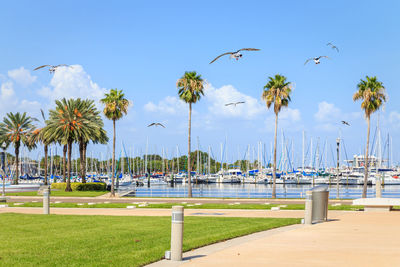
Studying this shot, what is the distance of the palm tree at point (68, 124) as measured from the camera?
224ft

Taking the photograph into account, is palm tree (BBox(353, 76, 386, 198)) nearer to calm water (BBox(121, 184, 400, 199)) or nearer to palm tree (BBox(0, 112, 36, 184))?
calm water (BBox(121, 184, 400, 199))

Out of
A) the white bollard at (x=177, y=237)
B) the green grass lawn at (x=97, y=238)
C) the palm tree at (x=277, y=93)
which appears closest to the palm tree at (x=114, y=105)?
the palm tree at (x=277, y=93)

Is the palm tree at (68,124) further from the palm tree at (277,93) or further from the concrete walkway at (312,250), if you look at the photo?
the concrete walkway at (312,250)

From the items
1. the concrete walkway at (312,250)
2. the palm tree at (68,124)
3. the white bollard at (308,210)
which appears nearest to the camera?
the concrete walkway at (312,250)

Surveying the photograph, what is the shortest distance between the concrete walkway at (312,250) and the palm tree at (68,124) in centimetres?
5416

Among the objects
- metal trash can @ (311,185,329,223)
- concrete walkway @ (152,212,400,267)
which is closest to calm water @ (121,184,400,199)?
metal trash can @ (311,185,329,223)

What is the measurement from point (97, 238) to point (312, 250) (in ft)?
19.8

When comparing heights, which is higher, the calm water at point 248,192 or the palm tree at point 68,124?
the palm tree at point 68,124

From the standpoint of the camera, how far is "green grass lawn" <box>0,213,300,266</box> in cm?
1153

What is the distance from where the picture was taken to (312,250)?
12.6 metres

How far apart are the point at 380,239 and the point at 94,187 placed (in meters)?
59.2

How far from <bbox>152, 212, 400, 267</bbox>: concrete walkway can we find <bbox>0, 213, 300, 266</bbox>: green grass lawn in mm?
1092

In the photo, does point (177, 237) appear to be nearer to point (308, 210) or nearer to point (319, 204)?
point (308, 210)

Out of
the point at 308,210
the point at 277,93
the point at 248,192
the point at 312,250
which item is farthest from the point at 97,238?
the point at 248,192
